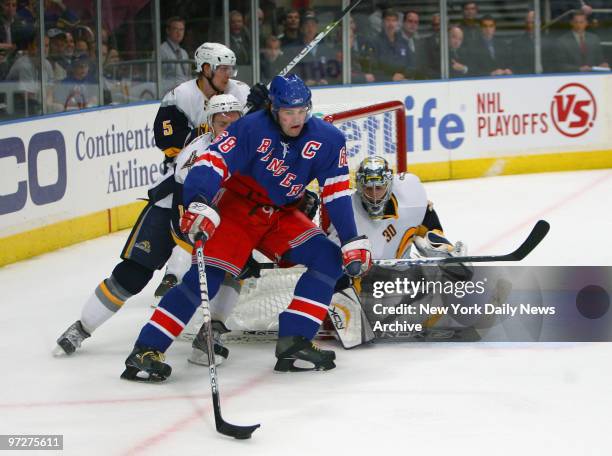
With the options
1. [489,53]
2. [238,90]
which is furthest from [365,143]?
[489,53]

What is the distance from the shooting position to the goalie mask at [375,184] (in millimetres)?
4941

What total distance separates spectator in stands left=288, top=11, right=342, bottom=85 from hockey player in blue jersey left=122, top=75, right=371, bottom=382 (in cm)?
501

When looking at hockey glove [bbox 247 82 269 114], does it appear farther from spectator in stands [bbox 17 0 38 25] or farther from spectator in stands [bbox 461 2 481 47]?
spectator in stands [bbox 461 2 481 47]

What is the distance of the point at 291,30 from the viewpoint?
30.6ft

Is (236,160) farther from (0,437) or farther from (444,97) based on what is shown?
(444,97)

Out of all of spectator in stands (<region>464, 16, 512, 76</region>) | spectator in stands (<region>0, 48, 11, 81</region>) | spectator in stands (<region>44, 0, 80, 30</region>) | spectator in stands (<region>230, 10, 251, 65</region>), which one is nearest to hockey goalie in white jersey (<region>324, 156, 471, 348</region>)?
spectator in stands (<region>0, 48, 11, 81</region>)

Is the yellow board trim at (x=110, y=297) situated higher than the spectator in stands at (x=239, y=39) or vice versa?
the spectator in stands at (x=239, y=39)

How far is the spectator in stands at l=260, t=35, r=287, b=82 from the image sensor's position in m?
9.20

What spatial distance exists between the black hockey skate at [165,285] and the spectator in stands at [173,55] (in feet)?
8.99

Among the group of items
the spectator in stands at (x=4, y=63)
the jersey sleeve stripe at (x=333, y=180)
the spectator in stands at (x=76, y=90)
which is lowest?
the jersey sleeve stripe at (x=333, y=180)

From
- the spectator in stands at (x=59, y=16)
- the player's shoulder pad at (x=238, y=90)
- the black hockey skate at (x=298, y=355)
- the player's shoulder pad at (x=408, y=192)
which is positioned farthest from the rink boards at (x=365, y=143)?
the black hockey skate at (x=298, y=355)

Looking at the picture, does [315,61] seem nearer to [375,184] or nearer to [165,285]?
[165,285]

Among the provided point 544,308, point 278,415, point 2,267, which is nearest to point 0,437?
point 278,415

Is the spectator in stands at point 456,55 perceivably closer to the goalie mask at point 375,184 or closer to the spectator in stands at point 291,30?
the spectator in stands at point 291,30
